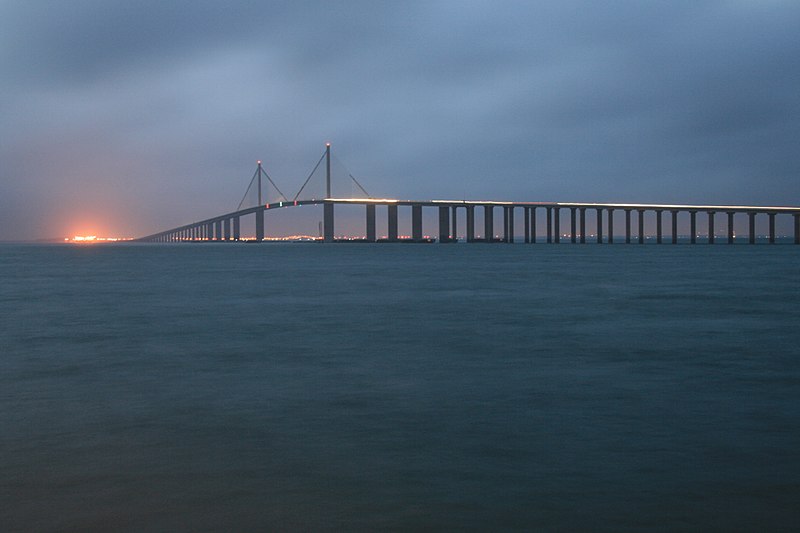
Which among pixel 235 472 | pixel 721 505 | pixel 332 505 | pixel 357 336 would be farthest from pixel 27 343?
pixel 721 505

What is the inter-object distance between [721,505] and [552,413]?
3067mm

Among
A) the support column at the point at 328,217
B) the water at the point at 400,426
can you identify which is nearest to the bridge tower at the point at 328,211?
the support column at the point at 328,217

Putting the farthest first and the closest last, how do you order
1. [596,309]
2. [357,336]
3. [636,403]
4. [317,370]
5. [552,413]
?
[596,309] → [357,336] → [317,370] → [636,403] → [552,413]

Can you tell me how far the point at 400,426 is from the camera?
7.75m

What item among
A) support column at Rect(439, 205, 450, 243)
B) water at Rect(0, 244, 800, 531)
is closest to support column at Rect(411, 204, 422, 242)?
support column at Rect(439, 205, 450, 243)

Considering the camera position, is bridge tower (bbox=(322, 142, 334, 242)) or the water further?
bridge tower (bbox=(322, 142, 334, 242))

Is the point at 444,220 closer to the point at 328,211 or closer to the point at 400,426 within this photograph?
the point at 328,211

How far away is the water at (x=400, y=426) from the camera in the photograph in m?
5.22

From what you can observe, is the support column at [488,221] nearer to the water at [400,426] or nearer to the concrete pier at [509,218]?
the concrete pier at [509,218]

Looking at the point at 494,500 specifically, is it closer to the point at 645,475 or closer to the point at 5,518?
the point at 645,475

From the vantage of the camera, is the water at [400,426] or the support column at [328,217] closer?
the water at [400,426]

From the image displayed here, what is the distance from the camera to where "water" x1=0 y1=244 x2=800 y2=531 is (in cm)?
522

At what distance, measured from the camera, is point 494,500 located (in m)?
5.43

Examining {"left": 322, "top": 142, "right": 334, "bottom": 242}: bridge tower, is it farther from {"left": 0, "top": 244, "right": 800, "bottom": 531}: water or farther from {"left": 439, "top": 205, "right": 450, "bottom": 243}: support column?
{"left": 0, "top": 244, "right": 800, "bottom": 531}: water
